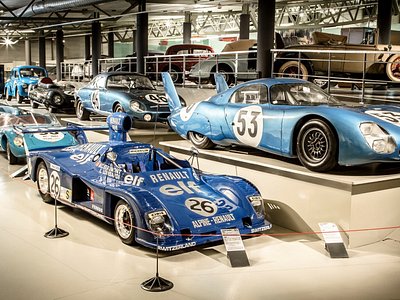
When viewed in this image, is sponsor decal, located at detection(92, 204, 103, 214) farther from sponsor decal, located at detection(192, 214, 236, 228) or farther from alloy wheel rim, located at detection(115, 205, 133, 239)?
sponsor decal, located at detection(192, 214, 236, 228)

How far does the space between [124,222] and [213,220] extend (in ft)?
3.19

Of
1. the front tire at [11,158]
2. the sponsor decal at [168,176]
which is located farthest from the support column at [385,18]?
the sponsor decal at [168,176]

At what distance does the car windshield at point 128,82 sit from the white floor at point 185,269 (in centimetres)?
542

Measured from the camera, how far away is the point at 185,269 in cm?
499

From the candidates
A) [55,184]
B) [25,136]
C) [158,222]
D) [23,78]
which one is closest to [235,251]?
[158,222]

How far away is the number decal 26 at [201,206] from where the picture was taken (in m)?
5.50

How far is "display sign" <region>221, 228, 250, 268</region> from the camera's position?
16.7 feet

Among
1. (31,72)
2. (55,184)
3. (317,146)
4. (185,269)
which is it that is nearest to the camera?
(185,269)

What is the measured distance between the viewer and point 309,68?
10219mm

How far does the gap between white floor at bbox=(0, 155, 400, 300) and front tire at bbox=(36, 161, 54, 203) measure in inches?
36.9

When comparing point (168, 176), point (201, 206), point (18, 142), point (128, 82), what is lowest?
point (201, 206)

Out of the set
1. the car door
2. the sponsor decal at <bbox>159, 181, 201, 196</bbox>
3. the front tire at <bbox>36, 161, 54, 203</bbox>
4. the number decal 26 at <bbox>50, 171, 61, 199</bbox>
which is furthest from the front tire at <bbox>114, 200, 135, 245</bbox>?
the car door

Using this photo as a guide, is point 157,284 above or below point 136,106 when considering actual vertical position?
below

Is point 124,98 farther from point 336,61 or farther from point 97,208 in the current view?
point 97,208
